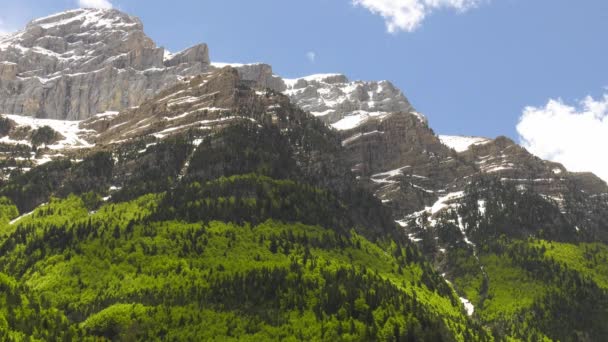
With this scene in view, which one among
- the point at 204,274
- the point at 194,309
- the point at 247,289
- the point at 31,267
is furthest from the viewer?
the point at 31,267

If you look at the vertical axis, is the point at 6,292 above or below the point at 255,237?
below

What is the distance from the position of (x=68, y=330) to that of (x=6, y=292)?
60.6 ft

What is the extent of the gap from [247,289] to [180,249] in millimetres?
31441

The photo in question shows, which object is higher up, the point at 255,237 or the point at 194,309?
the point at 255,237

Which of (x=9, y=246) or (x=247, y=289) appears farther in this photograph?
(x=9, y=246)

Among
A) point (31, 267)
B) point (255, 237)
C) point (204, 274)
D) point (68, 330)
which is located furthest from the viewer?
point (255, 237)

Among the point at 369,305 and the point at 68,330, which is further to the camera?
the point at 369,305

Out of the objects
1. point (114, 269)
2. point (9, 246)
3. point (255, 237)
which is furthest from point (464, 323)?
point (9, 246)

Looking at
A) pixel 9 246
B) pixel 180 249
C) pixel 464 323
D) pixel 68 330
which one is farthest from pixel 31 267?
pixel 464 323

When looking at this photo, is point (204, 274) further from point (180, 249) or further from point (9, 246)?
point (9, 246)

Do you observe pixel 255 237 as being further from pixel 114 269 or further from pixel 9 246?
pixel 9 246

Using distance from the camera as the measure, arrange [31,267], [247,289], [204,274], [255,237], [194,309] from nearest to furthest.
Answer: [194,309] → [247,289] → [204,274] → [31,267] → [255,237]

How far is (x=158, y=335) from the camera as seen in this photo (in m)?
136

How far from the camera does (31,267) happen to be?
585ft
